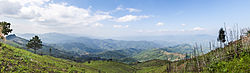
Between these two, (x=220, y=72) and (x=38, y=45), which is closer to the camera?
(x=220, y=72)

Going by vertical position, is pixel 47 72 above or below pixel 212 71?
below

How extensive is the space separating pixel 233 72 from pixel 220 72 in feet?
6.69

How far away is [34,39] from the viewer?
101562 mm

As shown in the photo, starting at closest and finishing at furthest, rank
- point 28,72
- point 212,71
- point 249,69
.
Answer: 1. point 249,69
2. point 212,71
3. point 28,72

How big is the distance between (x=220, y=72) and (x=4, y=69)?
117 ft

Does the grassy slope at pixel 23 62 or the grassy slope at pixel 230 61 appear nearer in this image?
the grassy slope at pixel 230 61

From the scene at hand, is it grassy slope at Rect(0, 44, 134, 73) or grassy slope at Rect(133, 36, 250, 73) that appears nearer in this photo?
grassy slope at Rect(133, 36, 250, 73)

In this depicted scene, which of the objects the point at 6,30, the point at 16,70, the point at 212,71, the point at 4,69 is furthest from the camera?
the point at 6,30

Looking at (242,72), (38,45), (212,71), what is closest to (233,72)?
(242,72)

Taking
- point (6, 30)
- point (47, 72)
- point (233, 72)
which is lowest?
point (47, 72)

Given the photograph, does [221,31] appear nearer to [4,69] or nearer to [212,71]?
[212,71]

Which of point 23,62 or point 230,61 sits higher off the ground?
point 230,61

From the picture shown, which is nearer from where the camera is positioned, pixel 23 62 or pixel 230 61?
pixel 230 61

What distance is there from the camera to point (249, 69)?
14328 millimetres
